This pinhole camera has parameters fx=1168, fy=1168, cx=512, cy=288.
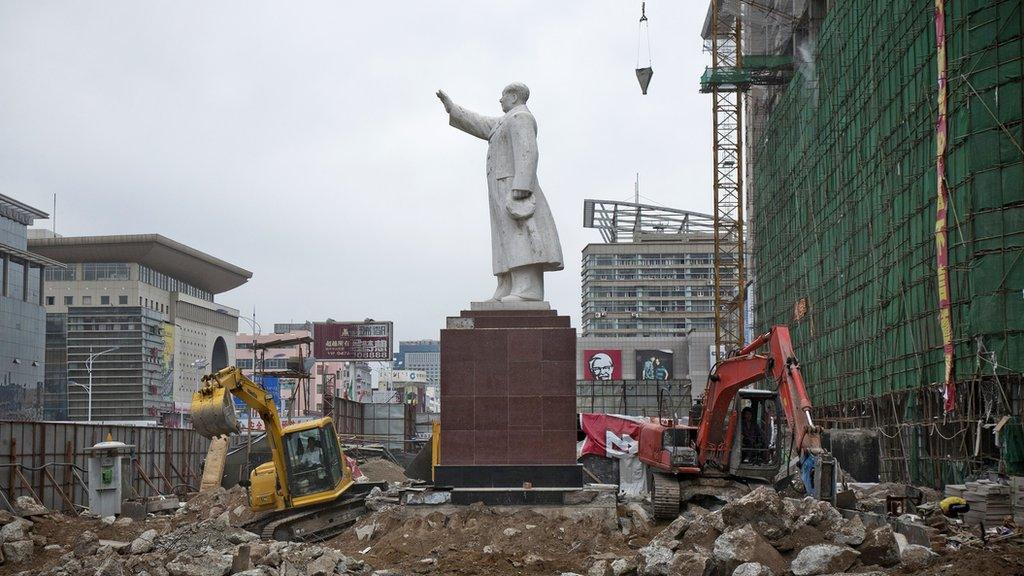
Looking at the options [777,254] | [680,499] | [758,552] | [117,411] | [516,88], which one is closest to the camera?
[758,552]

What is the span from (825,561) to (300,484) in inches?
429

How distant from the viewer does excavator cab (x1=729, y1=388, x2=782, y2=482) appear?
20234 mm

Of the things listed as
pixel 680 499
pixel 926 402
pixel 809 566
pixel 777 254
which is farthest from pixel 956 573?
pixel 777 254

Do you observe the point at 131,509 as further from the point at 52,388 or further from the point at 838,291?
the point at 52,388

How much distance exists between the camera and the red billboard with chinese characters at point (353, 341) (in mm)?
89500

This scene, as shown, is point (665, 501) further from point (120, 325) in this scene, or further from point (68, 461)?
point (120, 325)

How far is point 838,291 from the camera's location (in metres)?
39.6

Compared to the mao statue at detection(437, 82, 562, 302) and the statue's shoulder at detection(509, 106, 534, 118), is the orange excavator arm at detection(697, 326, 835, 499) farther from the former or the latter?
the statue's shoulder at detection(509, 106, 534, 118)

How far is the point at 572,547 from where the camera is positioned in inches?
614

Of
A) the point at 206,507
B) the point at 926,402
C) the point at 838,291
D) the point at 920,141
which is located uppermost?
the point at 920,141

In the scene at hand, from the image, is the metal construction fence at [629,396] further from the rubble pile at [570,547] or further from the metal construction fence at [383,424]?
the rubble pile at [570,547]

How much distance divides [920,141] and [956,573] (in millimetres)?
19881

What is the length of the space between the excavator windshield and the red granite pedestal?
16.6 ft

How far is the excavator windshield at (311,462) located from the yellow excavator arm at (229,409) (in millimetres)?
187
